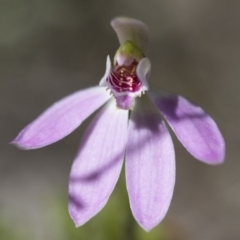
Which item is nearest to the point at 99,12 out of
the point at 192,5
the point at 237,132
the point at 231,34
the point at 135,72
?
the point at 192,5

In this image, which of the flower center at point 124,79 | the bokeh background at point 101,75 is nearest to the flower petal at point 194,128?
the flower center at point 124,79

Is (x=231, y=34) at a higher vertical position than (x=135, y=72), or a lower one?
lower

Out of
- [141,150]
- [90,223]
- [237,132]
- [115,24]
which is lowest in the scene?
[237,132]

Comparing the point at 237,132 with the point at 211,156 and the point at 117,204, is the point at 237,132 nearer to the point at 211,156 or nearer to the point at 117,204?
the point at 117,204

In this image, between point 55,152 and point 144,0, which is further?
point 144,0

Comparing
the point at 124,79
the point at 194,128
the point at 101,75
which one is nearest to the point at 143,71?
the point at 124,79

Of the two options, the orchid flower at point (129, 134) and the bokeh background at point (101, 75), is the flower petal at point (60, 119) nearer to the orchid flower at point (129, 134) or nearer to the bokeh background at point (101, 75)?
the orchid flower at point (129, 134)

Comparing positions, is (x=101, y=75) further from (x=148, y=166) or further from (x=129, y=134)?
(x=148, y=166)
